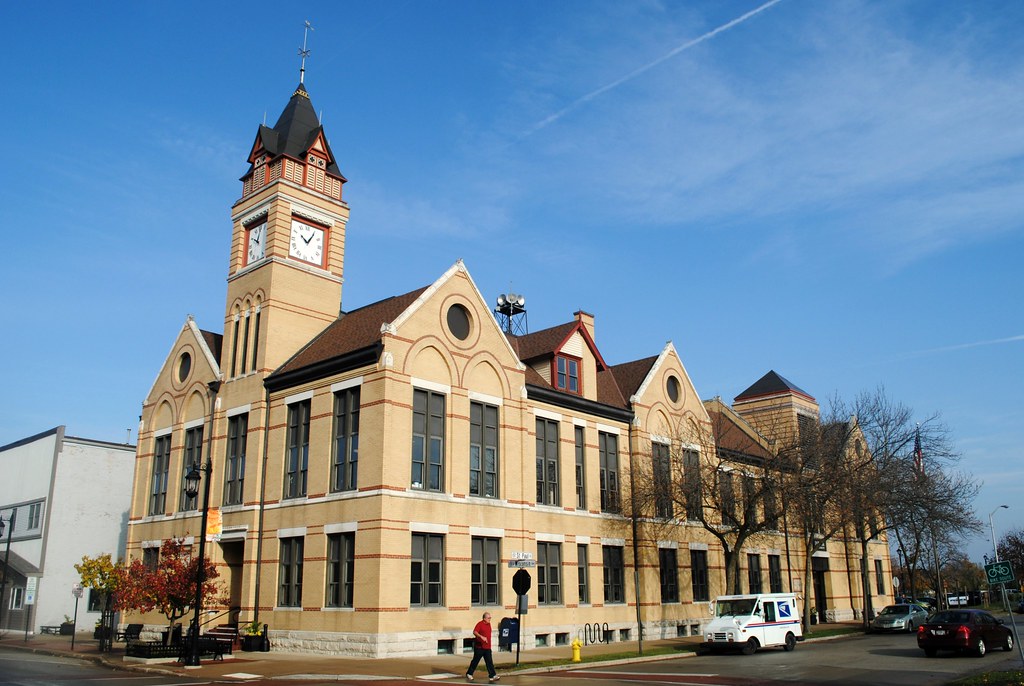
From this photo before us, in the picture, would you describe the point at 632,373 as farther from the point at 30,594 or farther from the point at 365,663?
the point at 30,594

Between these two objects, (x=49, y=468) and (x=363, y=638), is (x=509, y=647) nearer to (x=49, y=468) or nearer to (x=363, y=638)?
(x=363, y=638)

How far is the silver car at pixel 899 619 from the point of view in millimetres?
43469

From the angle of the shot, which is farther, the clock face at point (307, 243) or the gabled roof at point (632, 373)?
Result: the gabled roof at point (632, 373)

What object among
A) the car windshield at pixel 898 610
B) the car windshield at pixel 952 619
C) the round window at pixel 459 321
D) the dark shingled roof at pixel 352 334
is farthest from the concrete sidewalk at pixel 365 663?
the car windshield at pixel 898 610

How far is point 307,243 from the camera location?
37.7 metres

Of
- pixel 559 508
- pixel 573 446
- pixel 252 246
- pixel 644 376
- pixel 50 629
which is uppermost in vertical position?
pixel 252 246

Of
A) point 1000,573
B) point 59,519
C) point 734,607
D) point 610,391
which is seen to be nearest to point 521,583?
point 734,607

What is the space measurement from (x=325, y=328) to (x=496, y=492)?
442 inches

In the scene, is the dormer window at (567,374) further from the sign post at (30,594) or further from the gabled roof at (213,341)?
the sign post at (30,594)

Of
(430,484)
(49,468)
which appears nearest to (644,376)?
(430,484)

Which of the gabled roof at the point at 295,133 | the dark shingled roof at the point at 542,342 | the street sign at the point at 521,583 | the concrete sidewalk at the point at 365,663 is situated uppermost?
the gabled roof at the point at 295,133

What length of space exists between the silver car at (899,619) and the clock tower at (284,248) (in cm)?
3254

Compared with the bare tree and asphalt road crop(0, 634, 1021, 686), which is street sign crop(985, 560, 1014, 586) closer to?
asphalt road crop(0, 634, 1021, 686)

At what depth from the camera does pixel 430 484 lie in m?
30.6
